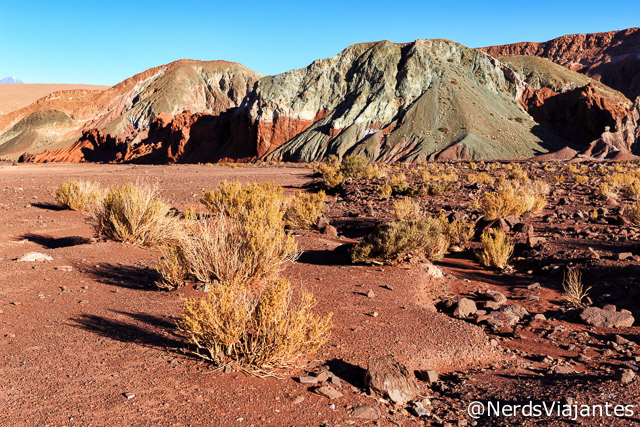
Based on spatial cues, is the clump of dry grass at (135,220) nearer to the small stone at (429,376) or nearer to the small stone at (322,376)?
the small stone at (322,376)

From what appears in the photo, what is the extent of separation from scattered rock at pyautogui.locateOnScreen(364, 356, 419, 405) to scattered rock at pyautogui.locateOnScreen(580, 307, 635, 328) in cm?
349

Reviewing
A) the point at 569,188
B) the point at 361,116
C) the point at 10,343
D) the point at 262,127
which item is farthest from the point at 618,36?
the point at 10,343

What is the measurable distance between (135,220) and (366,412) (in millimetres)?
6200

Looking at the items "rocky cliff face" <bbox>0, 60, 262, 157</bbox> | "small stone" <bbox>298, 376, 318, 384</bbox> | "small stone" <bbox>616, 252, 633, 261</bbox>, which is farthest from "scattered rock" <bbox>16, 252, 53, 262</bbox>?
"rocky cliff face" <bbox>0, 60, 262, 157</bbox>

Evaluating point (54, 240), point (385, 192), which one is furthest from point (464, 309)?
point (385, 192)

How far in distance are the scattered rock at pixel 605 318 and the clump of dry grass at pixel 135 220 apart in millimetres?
6628

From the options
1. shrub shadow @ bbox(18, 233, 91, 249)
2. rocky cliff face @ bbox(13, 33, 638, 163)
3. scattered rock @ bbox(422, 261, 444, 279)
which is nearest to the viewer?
scattered rock @ bbox(422, 261, 444, 279)

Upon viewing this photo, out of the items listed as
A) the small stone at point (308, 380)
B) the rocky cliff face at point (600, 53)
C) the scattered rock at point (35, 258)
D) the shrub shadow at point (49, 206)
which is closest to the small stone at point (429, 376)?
the small stone at point (308, 380)

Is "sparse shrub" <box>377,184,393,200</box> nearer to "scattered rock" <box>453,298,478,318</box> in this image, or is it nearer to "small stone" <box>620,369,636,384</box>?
"scattered rock" <box>453,298,478,318</box>

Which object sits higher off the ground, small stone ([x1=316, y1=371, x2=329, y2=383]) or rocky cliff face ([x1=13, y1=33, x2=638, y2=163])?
rocky cliff face ([x1=13, y1=33, x2=638, y2=163])

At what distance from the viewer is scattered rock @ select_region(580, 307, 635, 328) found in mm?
5703

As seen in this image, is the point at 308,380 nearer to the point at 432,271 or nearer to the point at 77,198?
the point at 432,271

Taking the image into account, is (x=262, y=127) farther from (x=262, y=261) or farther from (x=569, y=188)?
(x=262, y=261)

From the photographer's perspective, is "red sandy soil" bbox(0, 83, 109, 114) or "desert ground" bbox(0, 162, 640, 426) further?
"red sandy soil" bbox(0, 83, 109, 114)
